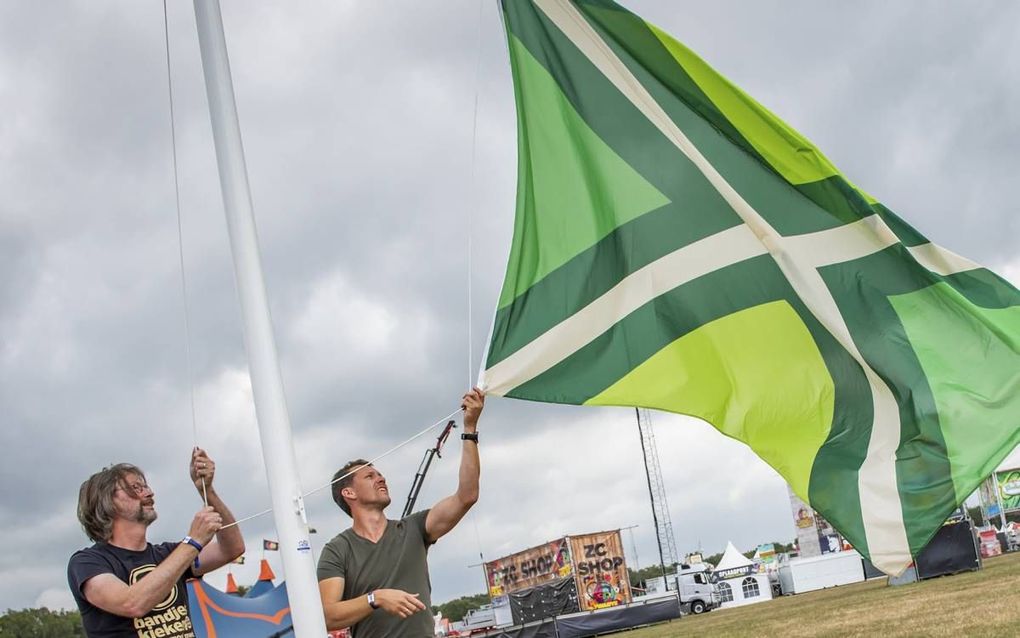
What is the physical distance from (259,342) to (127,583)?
95 cm

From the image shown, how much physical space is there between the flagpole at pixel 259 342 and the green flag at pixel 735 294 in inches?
47.4

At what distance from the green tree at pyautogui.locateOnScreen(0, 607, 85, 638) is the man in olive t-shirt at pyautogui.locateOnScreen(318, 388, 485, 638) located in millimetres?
71822

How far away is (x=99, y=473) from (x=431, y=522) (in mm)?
1355

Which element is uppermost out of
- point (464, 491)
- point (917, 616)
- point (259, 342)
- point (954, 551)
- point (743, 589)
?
point (259, 342)

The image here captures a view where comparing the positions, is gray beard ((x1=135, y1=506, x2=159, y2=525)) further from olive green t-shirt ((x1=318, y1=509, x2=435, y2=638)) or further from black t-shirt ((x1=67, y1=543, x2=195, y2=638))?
olive green t-shirt ((x1=318, y1=509, x2=435, y2=638))

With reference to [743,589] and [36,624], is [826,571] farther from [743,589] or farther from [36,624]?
[36,624]

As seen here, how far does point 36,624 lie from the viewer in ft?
238

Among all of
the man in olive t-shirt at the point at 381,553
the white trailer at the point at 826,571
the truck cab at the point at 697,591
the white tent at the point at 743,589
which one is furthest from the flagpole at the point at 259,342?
the white trailer at the point at 826,571

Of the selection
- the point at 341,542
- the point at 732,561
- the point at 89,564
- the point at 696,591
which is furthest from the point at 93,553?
the point at 732,561

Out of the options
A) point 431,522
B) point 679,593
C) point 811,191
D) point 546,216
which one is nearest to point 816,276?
point 811,191

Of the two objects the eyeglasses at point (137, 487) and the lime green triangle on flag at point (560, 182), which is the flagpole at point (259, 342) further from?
the lime green triangle on flag at point (560, 182)

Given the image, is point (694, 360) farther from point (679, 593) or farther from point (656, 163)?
point (679, 593)

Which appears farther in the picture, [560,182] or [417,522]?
[560,182]

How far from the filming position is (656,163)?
17.0 feet
